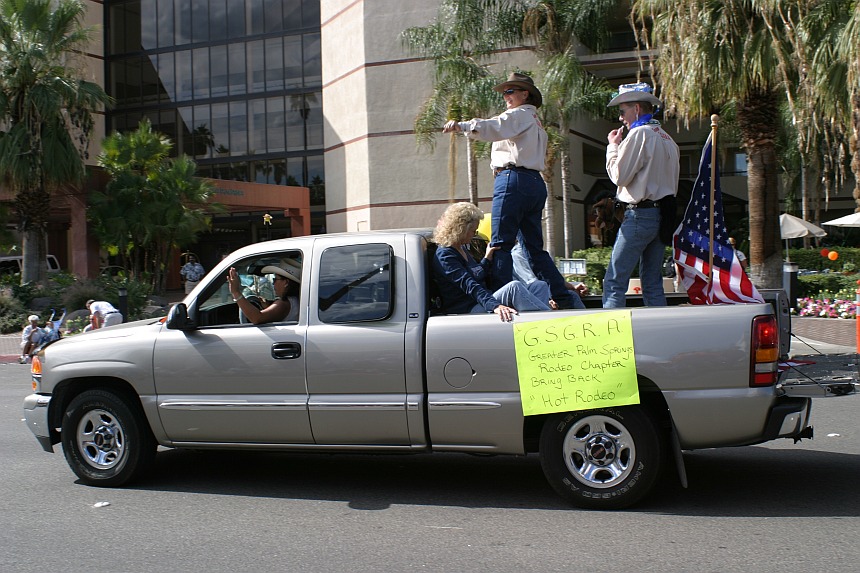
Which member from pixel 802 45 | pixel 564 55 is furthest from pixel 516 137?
pixel 564 55

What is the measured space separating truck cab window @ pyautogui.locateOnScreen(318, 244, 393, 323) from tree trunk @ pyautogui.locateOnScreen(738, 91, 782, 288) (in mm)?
11785

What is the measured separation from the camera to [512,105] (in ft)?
22.3

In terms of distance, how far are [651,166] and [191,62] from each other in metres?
42.7

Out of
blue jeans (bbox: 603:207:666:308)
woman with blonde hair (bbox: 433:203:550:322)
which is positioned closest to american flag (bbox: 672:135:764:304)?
blue jeans (bbox: 603:207:666:308)

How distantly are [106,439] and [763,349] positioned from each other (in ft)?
14.8

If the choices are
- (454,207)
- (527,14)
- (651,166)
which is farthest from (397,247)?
(527,14)

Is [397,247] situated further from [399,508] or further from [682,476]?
[682,476]

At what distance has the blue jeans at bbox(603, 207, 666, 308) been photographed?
6.45 m

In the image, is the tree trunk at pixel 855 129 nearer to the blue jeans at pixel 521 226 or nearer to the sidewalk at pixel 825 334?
the sidewalk at pixel 825 334

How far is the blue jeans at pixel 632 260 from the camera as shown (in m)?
6.45

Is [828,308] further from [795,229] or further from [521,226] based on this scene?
[795,229]

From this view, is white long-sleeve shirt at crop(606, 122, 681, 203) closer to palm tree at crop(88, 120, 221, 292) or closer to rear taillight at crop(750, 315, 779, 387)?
rear taillight at crop(750, 315, 779, 387)

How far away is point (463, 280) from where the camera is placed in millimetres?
5664

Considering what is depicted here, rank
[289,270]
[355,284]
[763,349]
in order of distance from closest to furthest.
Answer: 1. [763,349]
2. [355,284]
3. [289,270]
